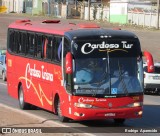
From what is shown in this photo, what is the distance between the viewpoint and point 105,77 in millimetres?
16688

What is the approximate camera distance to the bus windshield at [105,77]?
16578 millimetres

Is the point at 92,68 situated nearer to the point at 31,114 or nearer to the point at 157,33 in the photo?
the point at 31,114

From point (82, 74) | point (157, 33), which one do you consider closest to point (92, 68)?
point (82, 74)

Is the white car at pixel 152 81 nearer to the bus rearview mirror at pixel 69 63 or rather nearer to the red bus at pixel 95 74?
the red bus at pixel 95 74

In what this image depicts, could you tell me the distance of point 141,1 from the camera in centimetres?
9300

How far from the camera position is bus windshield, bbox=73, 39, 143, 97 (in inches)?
653

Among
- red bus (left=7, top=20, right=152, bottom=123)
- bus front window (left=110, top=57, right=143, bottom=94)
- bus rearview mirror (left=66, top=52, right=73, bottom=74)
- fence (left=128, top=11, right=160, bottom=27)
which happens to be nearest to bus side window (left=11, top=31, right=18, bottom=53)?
red bus (left=7, top=20, right=152, bottom=123)

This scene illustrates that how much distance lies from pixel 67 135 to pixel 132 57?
3622 mm

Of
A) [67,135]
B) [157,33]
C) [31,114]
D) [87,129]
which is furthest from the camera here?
[157,33]

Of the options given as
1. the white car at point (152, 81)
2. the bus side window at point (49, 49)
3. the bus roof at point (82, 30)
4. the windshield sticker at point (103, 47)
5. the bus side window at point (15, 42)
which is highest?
the bus roof at point (82, 30)

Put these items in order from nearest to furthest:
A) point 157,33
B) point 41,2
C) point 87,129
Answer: point 87,129 → point 157,33 → point 41,2

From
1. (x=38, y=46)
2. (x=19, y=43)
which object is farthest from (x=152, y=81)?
(x=38, y=46)

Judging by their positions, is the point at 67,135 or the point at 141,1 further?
the point at 141,1

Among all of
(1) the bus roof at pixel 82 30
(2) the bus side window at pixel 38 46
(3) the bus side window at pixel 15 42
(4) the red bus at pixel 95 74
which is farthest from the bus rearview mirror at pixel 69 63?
(3) the bus side window at pixel 15 42
